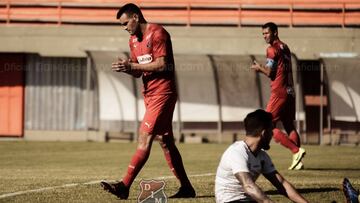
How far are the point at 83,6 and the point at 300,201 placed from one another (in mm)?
27407

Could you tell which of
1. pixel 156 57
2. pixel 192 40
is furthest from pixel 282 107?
pixel 192 40

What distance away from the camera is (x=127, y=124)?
30.5 m

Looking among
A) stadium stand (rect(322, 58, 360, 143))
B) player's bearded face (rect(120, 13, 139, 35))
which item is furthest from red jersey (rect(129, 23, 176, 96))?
stadium stand (rect(322, 58, 360, 143))

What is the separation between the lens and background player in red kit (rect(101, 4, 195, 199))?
36.4 ft

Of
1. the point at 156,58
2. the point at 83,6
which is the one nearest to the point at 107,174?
the point at 156,58

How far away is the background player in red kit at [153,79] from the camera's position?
11102 mm

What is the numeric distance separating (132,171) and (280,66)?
546 centimetres

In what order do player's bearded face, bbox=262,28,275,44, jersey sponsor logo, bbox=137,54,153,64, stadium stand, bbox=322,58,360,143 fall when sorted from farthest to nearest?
stadium stand, bbox=322,58,360,143 < player's bearded face, bbox=262,28,275,44 < jersey sponsor logo, bbox=137,54,153,64

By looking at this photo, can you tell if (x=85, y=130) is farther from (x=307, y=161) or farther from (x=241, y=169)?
(x=241, y=169)

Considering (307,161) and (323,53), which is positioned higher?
(323,53)

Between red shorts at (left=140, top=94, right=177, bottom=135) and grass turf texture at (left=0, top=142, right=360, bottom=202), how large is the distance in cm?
80

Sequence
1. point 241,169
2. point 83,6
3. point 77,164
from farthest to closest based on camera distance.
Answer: point 83,6, point 77,164, point 241,169

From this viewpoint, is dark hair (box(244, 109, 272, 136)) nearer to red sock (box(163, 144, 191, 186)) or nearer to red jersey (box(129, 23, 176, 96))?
red jersey (box(129, 23, 176, 96))

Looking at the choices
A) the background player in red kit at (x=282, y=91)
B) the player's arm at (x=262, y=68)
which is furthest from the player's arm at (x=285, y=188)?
the background player in red kit at (x=282, y=91)
